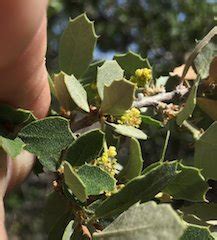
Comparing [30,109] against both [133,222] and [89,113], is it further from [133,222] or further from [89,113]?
[133,222]

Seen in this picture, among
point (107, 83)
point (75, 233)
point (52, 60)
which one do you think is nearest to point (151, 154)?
point (107, 83)

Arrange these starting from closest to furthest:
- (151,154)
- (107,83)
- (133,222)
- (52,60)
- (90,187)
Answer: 1. (133,222)
2. (90,187)
3. (107,83)
4. (151,154)
5. (52,60)

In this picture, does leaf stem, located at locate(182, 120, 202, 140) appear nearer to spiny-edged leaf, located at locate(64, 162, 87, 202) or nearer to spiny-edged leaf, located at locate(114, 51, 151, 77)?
spiny-edged leaf, located at locate(114, 51, 151, 77)

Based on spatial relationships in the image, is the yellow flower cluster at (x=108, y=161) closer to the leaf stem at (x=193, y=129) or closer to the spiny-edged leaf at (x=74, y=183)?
the spiny-edged leaf at (x=74, y=183)

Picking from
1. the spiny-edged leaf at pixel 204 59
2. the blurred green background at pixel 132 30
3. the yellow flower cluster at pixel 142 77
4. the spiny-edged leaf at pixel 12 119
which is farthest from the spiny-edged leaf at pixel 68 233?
the blurred green background at pixel 132 30

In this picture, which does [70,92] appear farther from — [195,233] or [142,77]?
[195,233]

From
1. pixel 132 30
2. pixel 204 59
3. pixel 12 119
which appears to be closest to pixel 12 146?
pixel 12 119
